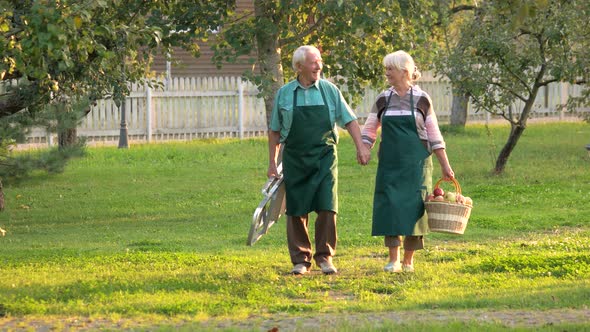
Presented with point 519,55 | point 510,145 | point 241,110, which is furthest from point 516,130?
point 241,110

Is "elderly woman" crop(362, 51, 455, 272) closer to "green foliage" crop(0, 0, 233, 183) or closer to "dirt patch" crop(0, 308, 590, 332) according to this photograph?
"dirt patch" crop(0, 308, 590, 332)

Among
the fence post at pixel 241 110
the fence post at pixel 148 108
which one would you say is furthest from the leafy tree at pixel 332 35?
the fence post at pixel 241 110

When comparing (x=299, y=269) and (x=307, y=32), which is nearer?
(x=299, y=269)

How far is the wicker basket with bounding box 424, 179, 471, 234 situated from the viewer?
962 cm

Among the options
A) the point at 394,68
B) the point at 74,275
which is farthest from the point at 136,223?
the point at 394,68

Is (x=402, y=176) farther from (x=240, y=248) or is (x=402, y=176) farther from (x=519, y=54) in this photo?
(x=519, y=54)

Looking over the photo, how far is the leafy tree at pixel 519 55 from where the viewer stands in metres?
18.8

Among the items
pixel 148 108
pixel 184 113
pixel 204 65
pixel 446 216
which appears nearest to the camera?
pixel 446 216

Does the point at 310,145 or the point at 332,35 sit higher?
the point at 332,35

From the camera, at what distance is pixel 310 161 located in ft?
32.7

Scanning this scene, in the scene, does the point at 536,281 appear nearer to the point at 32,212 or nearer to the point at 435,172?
the point at 32,212

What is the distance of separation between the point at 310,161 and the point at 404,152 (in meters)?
0.78

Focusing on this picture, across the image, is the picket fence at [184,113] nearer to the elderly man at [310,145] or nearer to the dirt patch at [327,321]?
the elderly man at [310,145]

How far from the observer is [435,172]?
21344 mm
